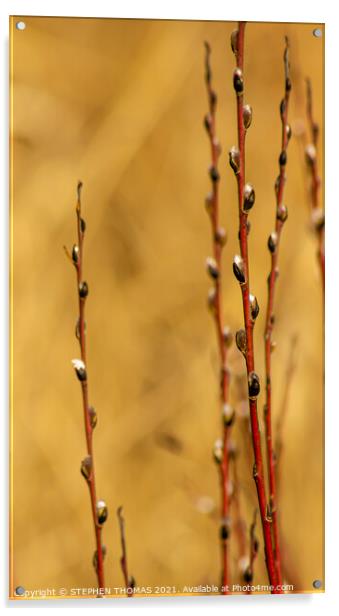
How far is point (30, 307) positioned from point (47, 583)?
38 centimetres

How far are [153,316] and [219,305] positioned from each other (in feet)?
0.30

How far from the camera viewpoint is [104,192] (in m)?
1.02

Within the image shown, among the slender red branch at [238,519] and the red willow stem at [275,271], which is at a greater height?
the red willow stem at [275,271]

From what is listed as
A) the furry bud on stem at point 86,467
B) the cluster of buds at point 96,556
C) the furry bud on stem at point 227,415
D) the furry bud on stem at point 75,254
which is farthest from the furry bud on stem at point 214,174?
the cluster of buds at point 96,556

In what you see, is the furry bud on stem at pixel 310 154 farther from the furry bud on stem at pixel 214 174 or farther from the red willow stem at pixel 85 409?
the red willow stem at pixel 85 409

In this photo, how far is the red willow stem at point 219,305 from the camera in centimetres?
101

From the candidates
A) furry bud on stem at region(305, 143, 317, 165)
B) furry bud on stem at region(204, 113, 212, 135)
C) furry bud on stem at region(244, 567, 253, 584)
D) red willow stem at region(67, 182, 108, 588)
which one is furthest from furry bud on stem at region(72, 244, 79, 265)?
furry bud on stem at region(244, 567, 253, 584)

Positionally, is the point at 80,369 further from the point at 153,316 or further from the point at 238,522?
the point at 238,522

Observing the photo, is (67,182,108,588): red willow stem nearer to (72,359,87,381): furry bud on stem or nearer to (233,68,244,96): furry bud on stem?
(72,359,87,381): furry bud on stem

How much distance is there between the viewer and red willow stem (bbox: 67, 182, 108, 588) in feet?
3.22

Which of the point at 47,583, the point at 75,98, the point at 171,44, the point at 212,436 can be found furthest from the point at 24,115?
the point at 47,583

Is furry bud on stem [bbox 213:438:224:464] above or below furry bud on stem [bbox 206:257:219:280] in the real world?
below

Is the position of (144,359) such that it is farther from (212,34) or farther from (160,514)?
(212,34)

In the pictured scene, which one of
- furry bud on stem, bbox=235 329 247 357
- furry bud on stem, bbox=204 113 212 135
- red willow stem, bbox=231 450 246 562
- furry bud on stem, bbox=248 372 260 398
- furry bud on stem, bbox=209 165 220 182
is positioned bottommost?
red willow stem, bbox=231 450 246 562
